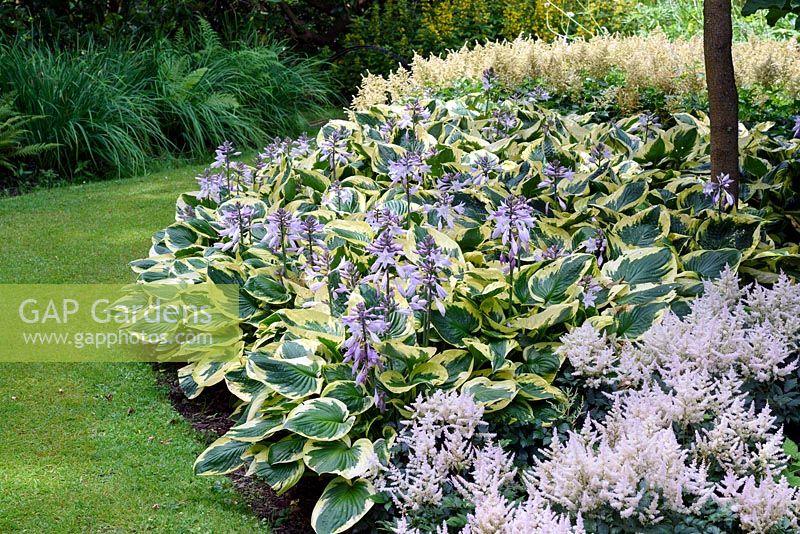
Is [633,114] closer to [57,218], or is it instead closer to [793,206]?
[793,206]

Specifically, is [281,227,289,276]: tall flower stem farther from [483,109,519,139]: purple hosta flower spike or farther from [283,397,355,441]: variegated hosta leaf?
[483,109,519,139]: purple hosta flower spike

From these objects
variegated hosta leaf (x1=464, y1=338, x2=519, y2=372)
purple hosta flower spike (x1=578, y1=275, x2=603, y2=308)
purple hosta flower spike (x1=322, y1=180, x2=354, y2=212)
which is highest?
purple hosta flower spike (x1=322, y1=180, x2=354, y2=212)

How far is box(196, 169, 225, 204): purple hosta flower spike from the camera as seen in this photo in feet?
15.8

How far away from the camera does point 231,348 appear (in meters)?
3.72

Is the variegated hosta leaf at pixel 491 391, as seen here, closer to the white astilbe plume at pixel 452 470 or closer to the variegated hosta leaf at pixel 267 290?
the white astilbe plume at pixel 452 470

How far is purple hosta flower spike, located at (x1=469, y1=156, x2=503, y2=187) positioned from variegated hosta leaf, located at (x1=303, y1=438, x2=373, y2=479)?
1562mm

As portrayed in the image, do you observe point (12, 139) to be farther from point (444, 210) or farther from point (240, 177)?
point (444, 210)

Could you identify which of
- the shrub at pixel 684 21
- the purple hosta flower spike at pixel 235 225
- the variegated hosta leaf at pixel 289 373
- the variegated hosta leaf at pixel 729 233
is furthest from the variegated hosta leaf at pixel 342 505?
the shrub at pixel 684 21

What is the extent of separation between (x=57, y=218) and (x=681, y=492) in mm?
5147

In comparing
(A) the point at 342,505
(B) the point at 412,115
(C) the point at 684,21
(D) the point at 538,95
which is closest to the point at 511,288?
(A) the point at 342,505

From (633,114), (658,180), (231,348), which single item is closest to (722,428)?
(231,348)

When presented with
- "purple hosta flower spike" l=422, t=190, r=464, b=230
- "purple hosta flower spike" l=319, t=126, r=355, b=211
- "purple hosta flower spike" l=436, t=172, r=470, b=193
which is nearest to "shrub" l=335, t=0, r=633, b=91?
"purple hosta flower spike" l=319, t=126, r=355, b=211

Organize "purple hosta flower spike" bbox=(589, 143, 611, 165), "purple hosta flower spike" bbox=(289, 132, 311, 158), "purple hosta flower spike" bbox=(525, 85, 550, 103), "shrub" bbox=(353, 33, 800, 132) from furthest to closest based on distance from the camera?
"purple hosta flower spike" bbox=(525, 85, 550, 103) → "shrub" bbox=(353, 33, 800, 132) → "purple hosta flower spike" bbox=(289, 132, 311, 158) → "purple hosta flower spike" bbox=(589, 143, 611, 165)

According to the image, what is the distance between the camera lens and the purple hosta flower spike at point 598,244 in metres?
3.62
